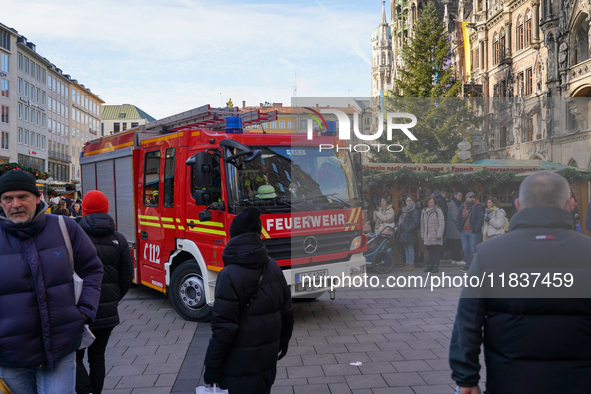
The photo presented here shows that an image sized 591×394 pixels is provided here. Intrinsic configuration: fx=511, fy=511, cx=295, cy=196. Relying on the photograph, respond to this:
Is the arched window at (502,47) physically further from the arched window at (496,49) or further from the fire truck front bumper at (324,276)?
the fire truck front bumper at (324,276)

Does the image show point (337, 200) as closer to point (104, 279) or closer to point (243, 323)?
point (104, 279)

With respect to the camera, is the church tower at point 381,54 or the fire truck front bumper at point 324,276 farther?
the church tower at point 381,54

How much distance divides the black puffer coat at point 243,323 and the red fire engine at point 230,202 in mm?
3467

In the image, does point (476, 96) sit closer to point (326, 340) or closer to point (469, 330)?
point (326, 340)

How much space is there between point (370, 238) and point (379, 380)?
7423mm

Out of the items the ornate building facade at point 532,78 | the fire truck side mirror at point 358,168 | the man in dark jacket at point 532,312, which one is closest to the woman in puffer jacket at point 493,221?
the fire truck side mirror at point 358,168

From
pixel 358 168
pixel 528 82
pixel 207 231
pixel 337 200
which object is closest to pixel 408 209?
pixel 358 168

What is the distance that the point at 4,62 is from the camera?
58.1 meters

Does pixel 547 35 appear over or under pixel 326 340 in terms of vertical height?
over

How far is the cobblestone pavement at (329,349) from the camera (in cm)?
487

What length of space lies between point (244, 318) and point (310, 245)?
12.9 feet

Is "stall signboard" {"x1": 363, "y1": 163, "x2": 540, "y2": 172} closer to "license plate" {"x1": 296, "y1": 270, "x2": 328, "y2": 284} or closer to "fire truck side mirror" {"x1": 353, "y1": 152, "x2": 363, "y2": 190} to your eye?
"fire truck side mirror" {"x1": 353, "y1": 152, "x2": 363, "y2": 190}

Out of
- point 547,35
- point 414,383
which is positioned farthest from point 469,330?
point 547,35

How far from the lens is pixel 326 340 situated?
21.2 ft
